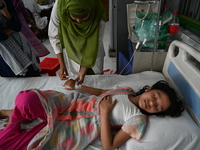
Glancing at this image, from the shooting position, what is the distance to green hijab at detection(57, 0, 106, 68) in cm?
138

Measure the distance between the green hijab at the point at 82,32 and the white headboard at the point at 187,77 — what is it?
787mm

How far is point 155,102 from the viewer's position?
1.13 metres

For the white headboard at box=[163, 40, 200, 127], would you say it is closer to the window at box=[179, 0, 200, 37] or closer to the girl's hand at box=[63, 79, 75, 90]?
the window at box=[179, 0, 200, 37]

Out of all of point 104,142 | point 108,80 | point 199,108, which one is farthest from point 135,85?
point 104,142

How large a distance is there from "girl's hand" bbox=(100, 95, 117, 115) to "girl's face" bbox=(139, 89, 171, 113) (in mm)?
231

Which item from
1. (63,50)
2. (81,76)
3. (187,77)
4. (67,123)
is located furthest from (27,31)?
(187,77)

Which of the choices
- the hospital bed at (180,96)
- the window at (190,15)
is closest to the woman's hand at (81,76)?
the hospital bed at (180,96)

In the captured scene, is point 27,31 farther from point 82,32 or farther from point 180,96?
point 180,96

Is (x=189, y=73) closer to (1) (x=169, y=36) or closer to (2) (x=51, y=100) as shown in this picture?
(1) (x=169, y=36)

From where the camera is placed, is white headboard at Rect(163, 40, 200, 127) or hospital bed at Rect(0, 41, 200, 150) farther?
white headboard at Rect(163, 40, 200, 127)

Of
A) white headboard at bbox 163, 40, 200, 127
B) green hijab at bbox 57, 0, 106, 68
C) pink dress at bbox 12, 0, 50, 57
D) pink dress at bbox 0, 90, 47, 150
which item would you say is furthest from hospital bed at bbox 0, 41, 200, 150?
pink dress at bbox 12, 0, 50, 57

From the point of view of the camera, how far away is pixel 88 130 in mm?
1131

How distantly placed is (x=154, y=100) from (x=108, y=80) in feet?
2.28

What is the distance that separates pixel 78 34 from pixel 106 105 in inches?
32.5
